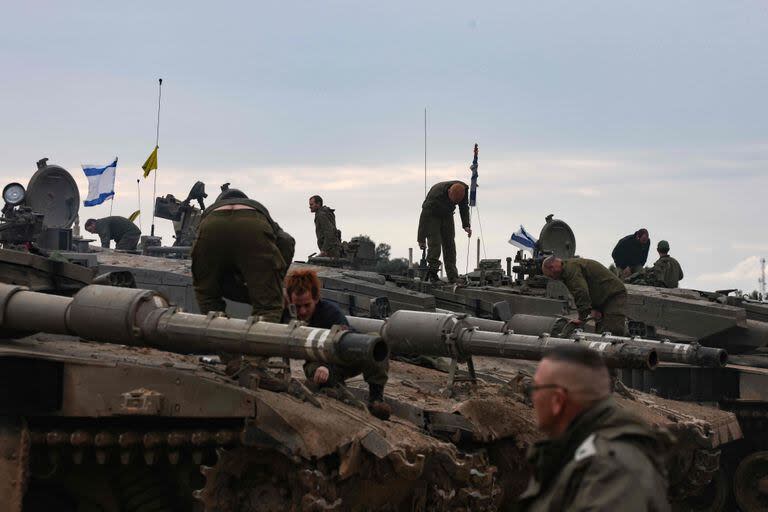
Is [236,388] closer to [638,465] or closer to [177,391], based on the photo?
[177,391]

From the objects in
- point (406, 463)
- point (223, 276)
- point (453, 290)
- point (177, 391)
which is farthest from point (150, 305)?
point (453, 290)

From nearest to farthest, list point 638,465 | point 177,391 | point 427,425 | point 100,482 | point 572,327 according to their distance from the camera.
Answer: point 638,465 < point 177,391 < point 100,482 < point 427,425 < point 572,327

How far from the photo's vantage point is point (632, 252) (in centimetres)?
2270

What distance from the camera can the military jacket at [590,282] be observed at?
50.5ft

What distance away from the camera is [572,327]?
13.1m

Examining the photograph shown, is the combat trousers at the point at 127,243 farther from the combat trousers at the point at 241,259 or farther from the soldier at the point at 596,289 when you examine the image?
the combat trousers at the point at 241,259

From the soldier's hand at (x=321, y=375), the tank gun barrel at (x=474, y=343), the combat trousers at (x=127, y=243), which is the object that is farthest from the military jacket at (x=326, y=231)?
the soldier's hand at (x=321, y=375)

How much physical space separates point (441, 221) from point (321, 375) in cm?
873

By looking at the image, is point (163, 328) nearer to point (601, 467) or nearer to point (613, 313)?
point (601, 467)

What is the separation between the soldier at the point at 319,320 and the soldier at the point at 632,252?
1380cm

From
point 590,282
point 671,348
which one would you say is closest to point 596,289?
point 590,282

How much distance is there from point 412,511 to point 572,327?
4423 millimetres

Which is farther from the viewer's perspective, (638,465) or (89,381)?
(89,381)

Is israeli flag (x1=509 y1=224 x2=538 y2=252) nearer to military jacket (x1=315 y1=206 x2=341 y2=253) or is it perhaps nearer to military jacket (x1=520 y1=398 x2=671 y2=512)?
military jacket (x1=315 y1=206 x2=341 y2=253)
